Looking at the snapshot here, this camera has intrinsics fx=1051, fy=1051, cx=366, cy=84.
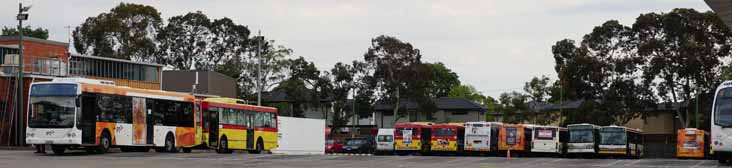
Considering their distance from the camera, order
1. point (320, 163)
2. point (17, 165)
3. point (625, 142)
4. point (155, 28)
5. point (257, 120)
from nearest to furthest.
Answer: point (17, 165) → point (320, 163) → point (257, 120) → point (625, 142) → point (155, 28)

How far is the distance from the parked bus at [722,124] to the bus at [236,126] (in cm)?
2002

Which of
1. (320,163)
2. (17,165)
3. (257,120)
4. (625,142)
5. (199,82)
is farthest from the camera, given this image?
(199,82)

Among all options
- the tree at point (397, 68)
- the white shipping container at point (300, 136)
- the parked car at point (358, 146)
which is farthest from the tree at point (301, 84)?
the white shipping container at point (300, 136)

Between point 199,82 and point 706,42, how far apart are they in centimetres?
3535

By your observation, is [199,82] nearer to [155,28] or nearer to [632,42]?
[155,28]

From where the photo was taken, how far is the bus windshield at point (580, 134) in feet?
202

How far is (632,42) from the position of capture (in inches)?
2975

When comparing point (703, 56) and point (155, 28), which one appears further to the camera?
point (155, 28)

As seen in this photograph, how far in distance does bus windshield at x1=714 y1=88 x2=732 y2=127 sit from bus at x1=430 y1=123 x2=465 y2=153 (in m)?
31.9

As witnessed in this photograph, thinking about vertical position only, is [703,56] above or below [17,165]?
above

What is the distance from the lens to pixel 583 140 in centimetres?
6175

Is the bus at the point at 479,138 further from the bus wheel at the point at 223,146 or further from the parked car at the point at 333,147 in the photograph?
the bus wheel at the point at 223,146

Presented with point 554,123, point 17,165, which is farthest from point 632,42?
point 17,165

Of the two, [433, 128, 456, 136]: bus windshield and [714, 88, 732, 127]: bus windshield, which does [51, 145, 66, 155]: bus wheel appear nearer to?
[714, 88, 732, 127]: bus windshield
